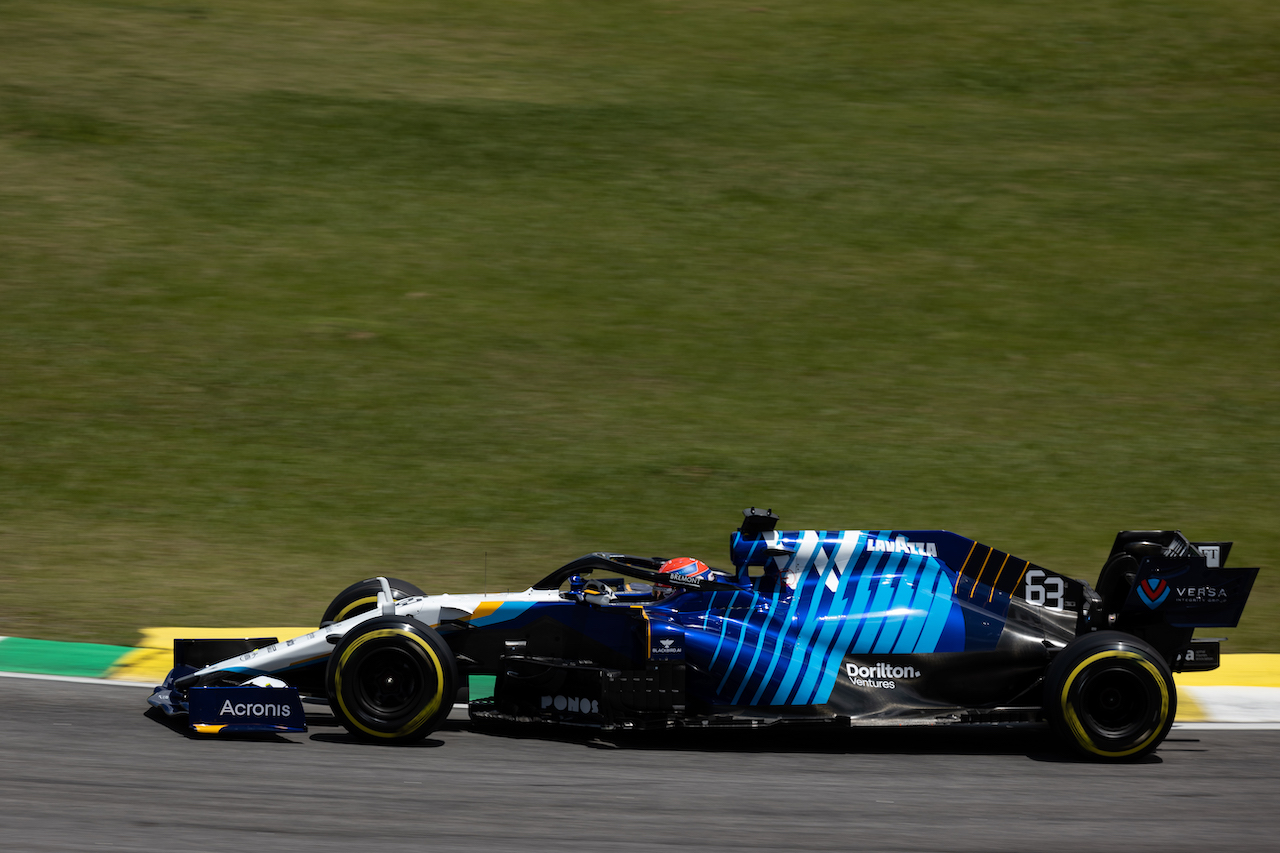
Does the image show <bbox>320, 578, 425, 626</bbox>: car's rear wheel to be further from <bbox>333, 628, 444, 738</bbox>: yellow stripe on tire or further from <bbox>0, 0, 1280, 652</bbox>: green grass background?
<bbox>0, 0, 1280, 652</bbox>: green grass background

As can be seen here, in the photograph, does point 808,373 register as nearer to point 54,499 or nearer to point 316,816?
point 54,499

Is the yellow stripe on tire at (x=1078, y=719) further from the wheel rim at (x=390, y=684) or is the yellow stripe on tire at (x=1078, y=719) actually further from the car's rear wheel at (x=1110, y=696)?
the wheel rim at (x=390, y=684)

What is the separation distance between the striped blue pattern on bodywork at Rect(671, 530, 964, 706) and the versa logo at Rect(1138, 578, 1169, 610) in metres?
0.93

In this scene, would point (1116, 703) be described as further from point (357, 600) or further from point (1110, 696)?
point (357, 600)

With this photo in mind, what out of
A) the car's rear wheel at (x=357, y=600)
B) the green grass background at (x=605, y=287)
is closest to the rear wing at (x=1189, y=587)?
the green grass background at (x=605, y=287)

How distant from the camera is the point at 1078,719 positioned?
22.1ft

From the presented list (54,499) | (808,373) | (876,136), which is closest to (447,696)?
(54,499)

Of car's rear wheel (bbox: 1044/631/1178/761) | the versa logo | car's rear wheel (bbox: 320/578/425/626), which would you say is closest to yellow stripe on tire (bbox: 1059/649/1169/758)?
car's rear wheel (bbox: 1044/631/1178/761)

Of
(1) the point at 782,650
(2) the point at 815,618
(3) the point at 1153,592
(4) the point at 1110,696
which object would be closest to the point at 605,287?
(2) the point at 815,618

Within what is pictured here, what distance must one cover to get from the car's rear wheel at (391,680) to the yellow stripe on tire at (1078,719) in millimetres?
2949

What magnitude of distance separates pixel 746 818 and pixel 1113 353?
11.2 meters

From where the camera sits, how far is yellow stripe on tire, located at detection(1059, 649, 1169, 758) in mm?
6656

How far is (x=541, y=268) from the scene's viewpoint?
57.0 ft

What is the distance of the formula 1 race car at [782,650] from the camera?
265 inches
